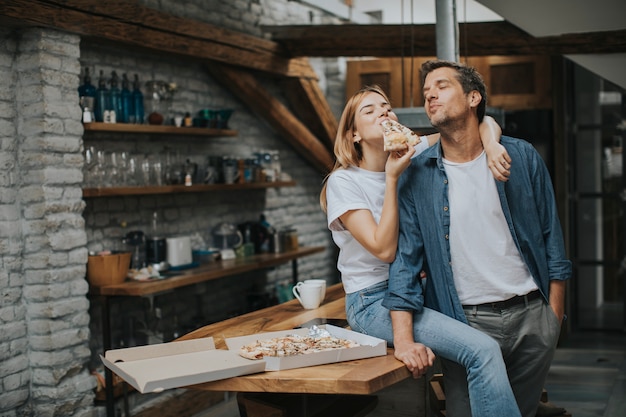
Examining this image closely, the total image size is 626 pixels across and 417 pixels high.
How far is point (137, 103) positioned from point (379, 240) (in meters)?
3.43

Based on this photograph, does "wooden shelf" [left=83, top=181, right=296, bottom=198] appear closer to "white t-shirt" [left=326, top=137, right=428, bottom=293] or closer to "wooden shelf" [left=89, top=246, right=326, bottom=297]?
"wooden shelf" [left=89, top=246, right=326, bottom=297]

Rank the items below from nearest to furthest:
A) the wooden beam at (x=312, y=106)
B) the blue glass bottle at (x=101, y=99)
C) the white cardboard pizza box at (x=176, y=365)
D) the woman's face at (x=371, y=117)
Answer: the white cardboard pizza box at (x=176, y=365)
the woman's face at (x=371, y=117)
the blue glass bottle at (x=101, y=99)
the wooden beam at (x=312, y=106)

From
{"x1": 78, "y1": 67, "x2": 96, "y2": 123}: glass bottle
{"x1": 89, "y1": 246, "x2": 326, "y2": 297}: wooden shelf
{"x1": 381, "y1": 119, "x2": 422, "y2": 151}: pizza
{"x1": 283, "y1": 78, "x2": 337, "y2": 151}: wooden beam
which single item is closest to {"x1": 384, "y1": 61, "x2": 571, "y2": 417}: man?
{"x1": 381, "y1": 119, "x2": 422, "y2": 151}: pizza

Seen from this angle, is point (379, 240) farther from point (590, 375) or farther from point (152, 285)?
point (590, 375)

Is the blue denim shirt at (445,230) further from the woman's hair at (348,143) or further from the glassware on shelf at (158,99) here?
the glassware on shelf at (158,99)

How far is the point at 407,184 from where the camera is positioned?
297cm

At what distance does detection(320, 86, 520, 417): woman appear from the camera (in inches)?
104

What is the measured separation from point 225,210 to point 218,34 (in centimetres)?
166

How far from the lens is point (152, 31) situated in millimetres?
5711

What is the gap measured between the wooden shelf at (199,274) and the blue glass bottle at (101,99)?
113 centimetres

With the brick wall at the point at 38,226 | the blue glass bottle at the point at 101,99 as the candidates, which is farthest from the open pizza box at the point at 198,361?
the blue glass bottle at the point at 101,99

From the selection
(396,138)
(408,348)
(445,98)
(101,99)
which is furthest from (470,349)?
(101,99)

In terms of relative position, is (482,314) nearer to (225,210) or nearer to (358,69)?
(225,210)

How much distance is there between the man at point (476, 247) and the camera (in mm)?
2832
